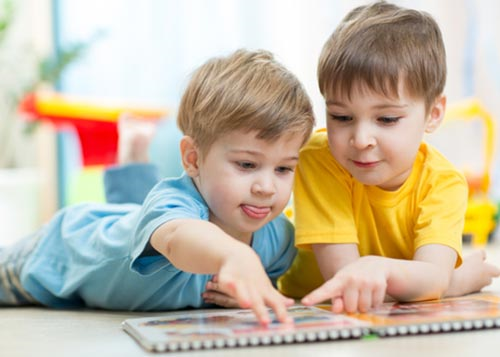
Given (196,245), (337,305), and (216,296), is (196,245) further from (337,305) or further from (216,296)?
(216,296)

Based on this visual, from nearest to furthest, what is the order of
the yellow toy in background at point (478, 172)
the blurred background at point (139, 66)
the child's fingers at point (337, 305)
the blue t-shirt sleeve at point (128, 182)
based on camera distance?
the child's fingers at point (337, 305) < the blue t-shirt sleeve at point (128, 182) < the yellow toy in background at point (478, 172) < the blurred background at point (139, 66)

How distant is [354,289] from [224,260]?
180 millimetres

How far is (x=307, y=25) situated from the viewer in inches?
118

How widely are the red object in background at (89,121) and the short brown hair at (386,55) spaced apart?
1.48 metres

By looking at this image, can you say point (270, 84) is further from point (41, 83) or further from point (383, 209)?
point (41, 83)

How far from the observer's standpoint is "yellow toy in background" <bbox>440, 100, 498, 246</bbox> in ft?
7.98

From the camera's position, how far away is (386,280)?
973mm

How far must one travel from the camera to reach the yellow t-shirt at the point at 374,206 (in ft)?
3.70

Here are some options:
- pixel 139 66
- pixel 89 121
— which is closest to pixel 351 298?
pixel 89 121

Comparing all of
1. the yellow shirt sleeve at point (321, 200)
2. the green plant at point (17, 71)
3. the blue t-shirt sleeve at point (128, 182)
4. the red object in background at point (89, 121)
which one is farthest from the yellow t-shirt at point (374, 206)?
the green plant at point (17, 71)

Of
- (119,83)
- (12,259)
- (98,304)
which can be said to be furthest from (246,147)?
(119,83)

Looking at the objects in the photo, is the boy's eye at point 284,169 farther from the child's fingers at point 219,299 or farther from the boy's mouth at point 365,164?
the child's fingers at point 219,299

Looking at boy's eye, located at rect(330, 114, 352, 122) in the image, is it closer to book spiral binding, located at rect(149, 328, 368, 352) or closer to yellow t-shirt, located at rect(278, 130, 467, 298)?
yellow t-shirt, located at rect(278, 130, 467, 298)

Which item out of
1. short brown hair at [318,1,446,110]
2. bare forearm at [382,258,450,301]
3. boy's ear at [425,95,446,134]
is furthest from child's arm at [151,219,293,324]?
boy's ear at [425,95,446,134]
